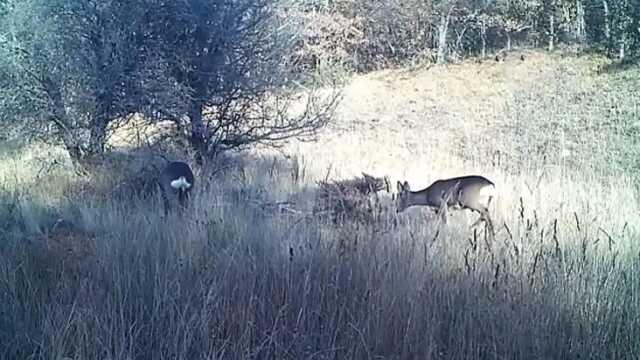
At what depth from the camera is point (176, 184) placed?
6156mm

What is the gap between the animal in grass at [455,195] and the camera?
18.9 ft

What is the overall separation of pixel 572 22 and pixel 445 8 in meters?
5.75

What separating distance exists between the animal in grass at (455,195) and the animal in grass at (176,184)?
1.94 m

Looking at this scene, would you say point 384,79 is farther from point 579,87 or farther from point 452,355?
point 452,355

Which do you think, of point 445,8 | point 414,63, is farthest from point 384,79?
point 445,8

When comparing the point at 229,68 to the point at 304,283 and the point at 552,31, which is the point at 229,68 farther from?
the point at 552,31

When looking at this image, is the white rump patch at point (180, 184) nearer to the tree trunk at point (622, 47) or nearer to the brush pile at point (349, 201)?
the brush pile at point (349, 201)

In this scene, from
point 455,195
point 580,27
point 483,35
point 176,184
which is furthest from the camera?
point 483,35

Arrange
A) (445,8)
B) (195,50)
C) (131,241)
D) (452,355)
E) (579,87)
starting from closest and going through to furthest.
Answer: (452,355), (131,241), (195,50), (579,87), (445,8)

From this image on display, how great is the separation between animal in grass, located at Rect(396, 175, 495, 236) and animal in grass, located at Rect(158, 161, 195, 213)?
1.94m

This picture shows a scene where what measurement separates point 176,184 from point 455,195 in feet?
8.33

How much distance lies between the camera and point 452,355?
2.87 metres

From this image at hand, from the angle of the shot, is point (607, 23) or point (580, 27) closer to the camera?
point (607, 23)

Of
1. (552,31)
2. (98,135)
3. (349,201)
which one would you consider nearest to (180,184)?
(349,201)
